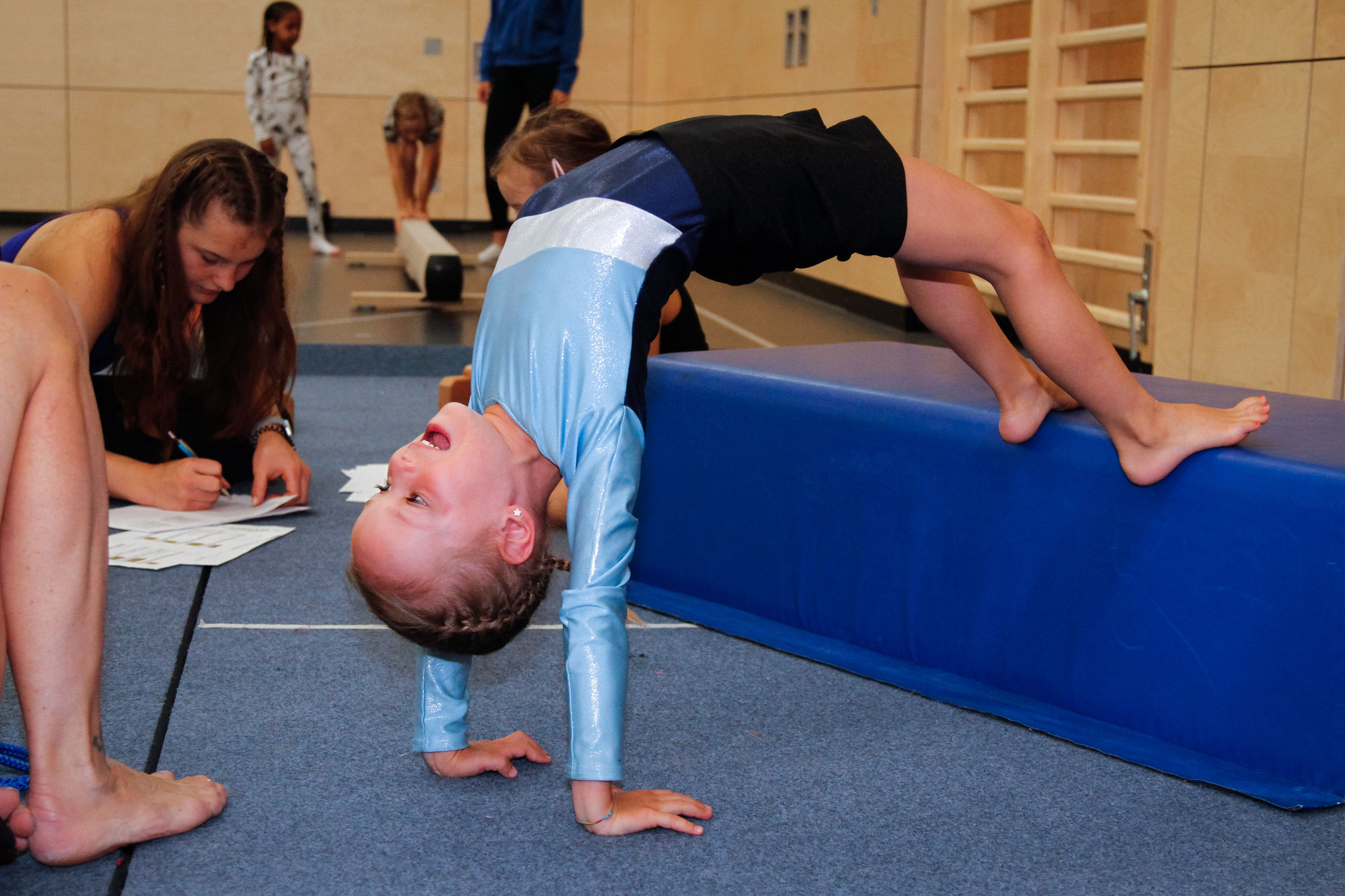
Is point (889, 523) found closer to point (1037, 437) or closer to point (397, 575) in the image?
point (1037, 437)

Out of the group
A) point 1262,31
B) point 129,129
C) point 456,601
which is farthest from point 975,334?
point 129,129

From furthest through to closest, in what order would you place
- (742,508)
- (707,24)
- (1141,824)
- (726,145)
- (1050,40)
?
(707,24) < (1050,40) < (742,508) < (726,145) < (1141,824)

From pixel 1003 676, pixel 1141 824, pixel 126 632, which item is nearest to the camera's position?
pixel 1141 824

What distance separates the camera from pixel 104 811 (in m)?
1.15

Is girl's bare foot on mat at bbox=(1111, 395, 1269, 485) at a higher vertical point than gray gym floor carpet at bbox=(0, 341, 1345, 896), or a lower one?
higher

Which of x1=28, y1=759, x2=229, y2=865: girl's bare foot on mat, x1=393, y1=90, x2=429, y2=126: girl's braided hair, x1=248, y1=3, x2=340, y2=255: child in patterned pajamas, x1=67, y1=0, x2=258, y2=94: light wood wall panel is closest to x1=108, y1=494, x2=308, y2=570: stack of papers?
x1=28, y1=759, x2=229, y2=865: girl's bare foot on mat

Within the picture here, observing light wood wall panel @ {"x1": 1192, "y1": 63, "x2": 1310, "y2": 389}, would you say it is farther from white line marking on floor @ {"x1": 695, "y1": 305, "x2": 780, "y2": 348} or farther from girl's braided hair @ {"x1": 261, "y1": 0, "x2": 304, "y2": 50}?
girl's braided hair @ {"x1": 261, "y1": 0, "x2": 304, "y2": 50}

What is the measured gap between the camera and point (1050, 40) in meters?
3.84

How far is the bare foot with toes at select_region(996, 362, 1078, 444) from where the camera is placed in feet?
5.05

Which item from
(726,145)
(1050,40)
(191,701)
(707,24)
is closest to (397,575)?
(191,701)

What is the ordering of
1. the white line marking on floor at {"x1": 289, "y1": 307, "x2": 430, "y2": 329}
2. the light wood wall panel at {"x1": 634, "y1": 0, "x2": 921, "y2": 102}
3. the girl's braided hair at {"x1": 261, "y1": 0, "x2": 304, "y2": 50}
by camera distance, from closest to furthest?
1. the white line marking on floor at {"x1": 289, "y1": 307, "x2": 430, "y2": 329}
2. the light wood wall panel at {"x1": 634, "y1": 0, "x2": 921, "y2": 102}
3. the girl's braided hair at {"x1": 261, "y1": 0, "x2": 304, "y2": 50}

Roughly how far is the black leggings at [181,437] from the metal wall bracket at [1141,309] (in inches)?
92.2

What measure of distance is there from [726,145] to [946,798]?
0.81 metres

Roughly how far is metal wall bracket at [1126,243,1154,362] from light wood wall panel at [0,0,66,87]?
278 inches
